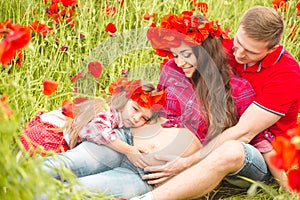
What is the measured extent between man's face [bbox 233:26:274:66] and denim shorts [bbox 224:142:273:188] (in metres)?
0.39

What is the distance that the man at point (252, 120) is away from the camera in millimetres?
2525

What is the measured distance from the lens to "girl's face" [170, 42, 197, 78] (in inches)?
108

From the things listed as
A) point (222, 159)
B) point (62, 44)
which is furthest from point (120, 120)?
point (62, 44)

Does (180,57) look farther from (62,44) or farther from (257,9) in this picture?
(62,44)

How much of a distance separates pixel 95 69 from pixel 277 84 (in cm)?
108

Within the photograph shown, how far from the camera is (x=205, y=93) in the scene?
2.81m


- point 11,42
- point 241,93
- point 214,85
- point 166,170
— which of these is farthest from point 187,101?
point 11,42

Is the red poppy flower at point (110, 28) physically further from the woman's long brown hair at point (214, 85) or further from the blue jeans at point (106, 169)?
the blue jeans at point (106, 169)

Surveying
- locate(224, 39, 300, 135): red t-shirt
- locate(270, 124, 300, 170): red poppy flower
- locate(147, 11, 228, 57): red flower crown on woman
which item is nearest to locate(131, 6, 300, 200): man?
locate(224, 39, 300, 135): red t-shirt

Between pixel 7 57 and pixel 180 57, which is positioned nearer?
pixel 7 57

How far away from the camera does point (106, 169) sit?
2.70 metres

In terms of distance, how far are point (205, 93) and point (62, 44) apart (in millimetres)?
1065

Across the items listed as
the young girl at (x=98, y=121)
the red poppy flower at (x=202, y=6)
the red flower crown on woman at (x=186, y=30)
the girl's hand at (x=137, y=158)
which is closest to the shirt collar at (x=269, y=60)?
the red flower crown on woman at (x=186, y=30)

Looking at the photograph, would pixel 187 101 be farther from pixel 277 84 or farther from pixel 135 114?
pixel 277 84
